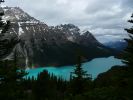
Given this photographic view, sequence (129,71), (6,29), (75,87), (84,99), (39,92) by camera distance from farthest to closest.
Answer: (39,92), (75,87), (6,29), (129,71), (84,99)

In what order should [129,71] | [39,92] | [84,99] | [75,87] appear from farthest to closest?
[39,92], [75,87], [129,71], [84,99]

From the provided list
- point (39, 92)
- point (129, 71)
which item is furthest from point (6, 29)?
point (39, 92)

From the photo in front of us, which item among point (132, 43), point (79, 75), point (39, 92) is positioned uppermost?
point (132, 43)

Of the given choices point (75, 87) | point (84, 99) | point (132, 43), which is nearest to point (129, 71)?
point (132, 43)

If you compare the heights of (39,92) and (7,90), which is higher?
(7,90)

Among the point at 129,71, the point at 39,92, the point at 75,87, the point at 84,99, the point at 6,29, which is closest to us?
the point at 84,99

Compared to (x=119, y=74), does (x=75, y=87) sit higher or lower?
lower

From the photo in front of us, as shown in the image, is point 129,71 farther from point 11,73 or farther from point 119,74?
point 11,73

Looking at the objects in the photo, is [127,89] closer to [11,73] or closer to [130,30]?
[130,30]

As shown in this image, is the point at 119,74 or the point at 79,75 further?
the point at 79,75
